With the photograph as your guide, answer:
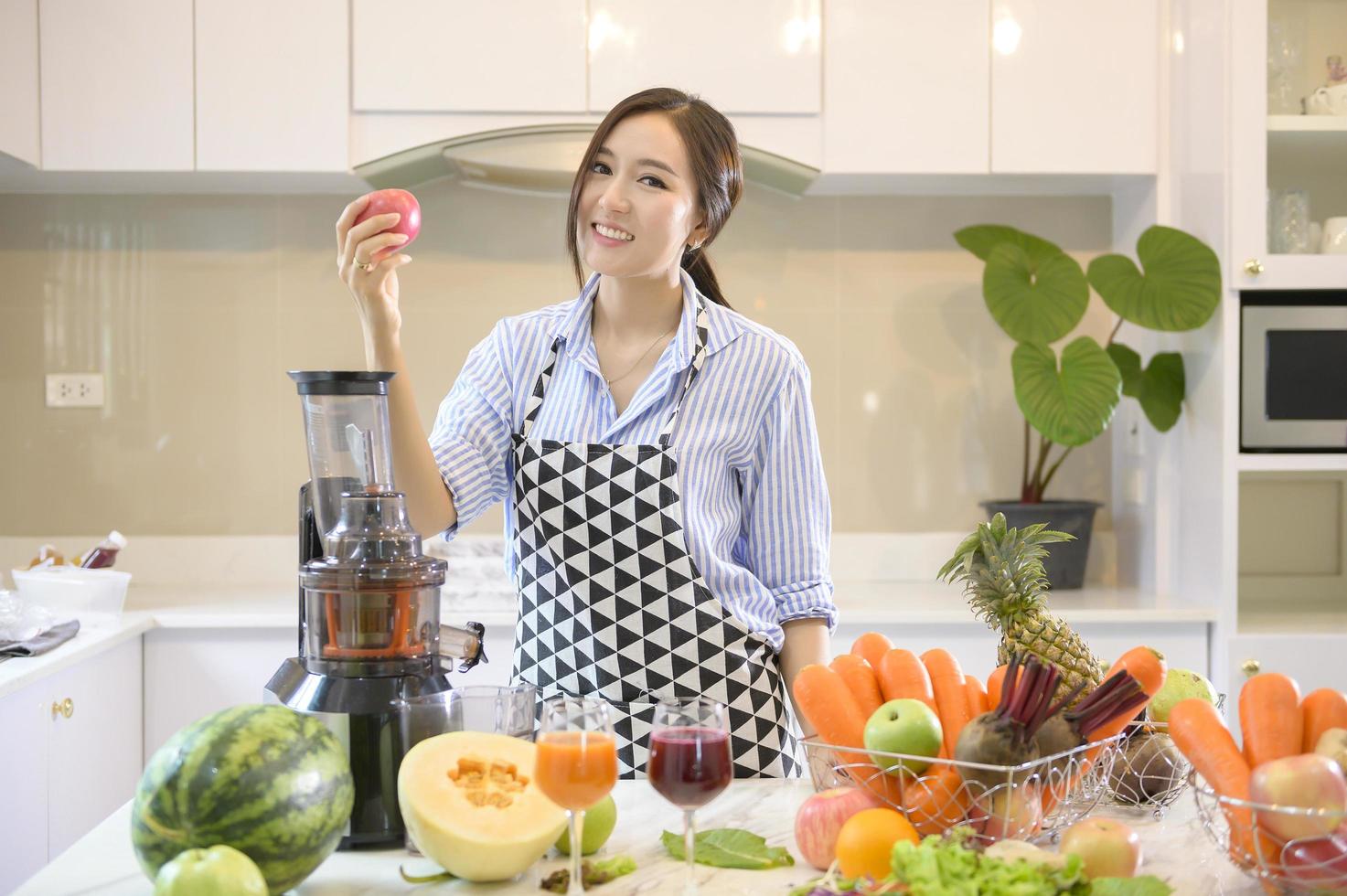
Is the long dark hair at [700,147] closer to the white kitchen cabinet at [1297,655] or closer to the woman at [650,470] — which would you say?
the woman at [650,470]

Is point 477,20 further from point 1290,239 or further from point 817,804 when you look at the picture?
point 817,804

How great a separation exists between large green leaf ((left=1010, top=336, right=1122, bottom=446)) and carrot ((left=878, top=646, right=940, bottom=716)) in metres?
1.60

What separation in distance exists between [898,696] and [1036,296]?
1.77 m

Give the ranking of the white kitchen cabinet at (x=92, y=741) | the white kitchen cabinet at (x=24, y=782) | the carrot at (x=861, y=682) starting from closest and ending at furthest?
the carrot at (x=861, y=682), the white kitchen cabinet at (x=24, y=782), the white kitchen cabinet at (x=92, y=741)

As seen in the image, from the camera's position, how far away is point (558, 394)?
163 cm

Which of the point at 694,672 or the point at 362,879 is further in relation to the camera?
the point at 694,672

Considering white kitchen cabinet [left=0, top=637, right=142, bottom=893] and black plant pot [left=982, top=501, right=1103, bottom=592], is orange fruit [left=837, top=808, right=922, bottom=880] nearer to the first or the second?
white kitchen cabinet [left=0, top=637, right=142, bottom=893]

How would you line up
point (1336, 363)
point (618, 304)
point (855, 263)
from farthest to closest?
point (855, 263), point (1336, 363), point (618, 304)

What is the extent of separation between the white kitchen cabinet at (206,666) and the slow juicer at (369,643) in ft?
4.47

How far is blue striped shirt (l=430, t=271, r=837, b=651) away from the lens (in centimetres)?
159

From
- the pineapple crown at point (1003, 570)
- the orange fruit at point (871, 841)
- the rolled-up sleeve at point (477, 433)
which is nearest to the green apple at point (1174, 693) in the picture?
the pineapple crown at point (1003, 570)

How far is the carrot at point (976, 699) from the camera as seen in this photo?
3.43ft

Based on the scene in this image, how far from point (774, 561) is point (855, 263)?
153 cm

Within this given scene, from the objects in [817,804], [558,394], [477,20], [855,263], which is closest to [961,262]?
[855,263]
